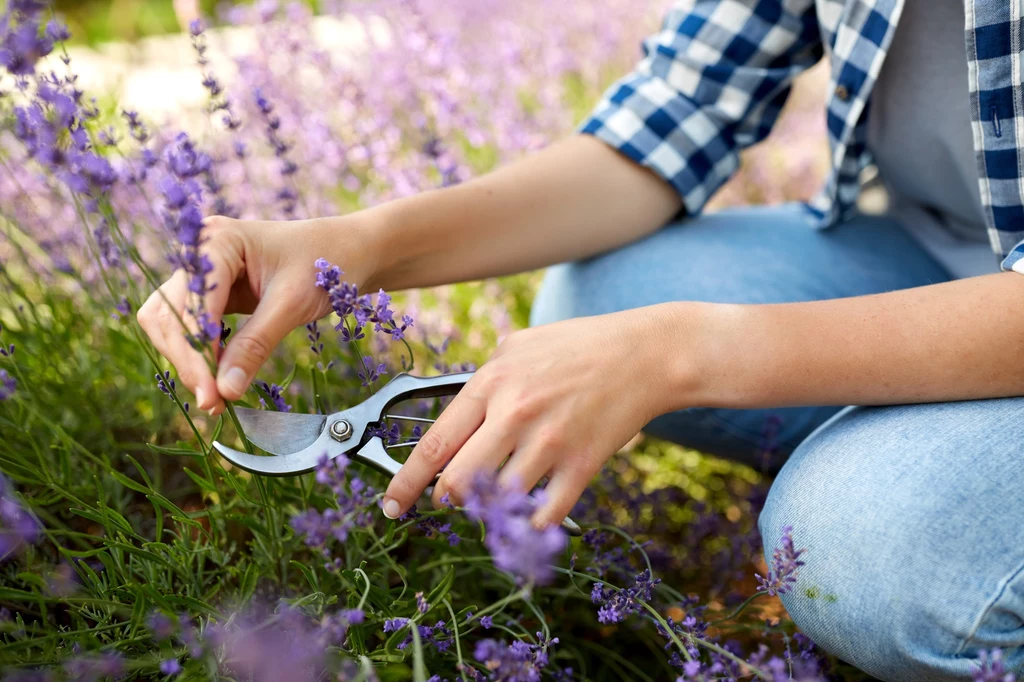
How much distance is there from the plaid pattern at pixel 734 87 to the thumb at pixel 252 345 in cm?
88

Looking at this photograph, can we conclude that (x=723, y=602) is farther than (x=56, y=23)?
Yes

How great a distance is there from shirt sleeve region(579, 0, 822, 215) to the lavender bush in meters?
0.48

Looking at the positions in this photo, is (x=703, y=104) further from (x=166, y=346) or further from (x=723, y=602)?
(x=166, y=346)

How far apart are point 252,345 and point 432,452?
0.26 meters

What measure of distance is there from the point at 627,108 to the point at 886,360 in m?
0.83

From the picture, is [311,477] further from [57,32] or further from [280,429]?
[57,32]

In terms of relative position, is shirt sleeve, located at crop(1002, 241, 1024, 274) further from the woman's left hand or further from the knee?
the woman's left hand

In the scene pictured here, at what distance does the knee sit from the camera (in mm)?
1032

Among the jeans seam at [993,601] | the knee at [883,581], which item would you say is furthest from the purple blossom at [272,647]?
the jeans seam at [993,601]

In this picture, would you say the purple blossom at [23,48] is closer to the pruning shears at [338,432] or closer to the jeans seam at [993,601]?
the pruning shears at [338,432]

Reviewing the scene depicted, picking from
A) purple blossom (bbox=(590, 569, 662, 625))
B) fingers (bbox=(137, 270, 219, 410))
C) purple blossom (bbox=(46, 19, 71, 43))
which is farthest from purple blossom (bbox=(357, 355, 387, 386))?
purple blossom (bbox=(46, 19, 71, 43))

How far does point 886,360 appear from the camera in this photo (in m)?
1.15

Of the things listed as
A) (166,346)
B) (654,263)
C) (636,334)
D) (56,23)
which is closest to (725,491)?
(654,263)

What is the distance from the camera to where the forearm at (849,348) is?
1124 millimetres
